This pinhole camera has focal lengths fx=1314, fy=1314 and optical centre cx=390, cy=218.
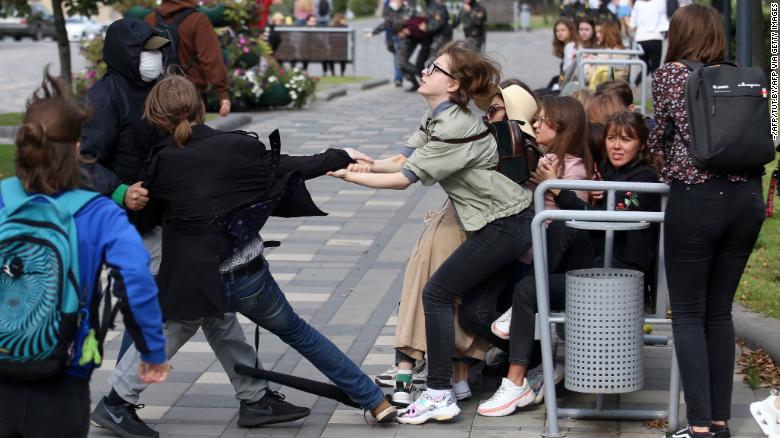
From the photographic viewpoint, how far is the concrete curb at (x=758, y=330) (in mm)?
6344

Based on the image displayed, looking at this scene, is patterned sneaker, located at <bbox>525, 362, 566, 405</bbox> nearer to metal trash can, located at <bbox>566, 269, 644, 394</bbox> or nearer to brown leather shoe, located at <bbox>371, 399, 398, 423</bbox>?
metal trash can, located at <bbox>566, 269, 644, 394</bbox>

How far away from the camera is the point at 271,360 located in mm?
6613

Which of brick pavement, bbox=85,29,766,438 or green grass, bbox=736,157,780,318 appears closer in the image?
brick pavement, bbox=85,29,766,438

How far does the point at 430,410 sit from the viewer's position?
5.53 meters

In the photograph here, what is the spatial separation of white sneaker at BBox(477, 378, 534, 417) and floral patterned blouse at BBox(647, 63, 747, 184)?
45.9 inches

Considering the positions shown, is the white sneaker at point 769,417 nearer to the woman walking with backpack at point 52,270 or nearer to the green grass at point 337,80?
the woman walking with backpack at point 52,270

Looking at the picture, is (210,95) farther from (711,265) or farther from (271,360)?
(711,265)

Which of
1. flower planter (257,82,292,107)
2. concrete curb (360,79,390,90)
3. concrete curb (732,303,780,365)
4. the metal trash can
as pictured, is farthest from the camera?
concrete curb (360,79,390,90)

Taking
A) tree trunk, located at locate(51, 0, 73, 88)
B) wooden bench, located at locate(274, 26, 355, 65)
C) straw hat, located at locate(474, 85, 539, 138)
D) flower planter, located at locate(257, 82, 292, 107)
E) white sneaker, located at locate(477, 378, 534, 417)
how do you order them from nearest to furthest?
1. white sneaker, located at locate(477, 378, 534, 417)
2. straw hat, located at locate(474, 85, 539, 138)
3. tree trunk, located at locate(51, 0, 73, 88)
4. flower planter, located at locate(257, 82, 292, 107)
5. wooden bench, located at locate(274, 26, 355, 65)

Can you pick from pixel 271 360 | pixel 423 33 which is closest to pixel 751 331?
pixel 271 360

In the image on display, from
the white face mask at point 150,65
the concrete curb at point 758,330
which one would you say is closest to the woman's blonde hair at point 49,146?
the white face mask at point 150,65

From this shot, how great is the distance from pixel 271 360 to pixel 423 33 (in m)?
16.4

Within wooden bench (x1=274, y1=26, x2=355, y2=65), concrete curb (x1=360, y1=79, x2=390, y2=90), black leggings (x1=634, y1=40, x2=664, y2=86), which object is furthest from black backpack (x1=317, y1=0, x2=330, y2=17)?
black leggings (x1=634, y1=40, x2=664, y2=86)

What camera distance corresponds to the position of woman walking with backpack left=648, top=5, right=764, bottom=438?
15.9 ft
